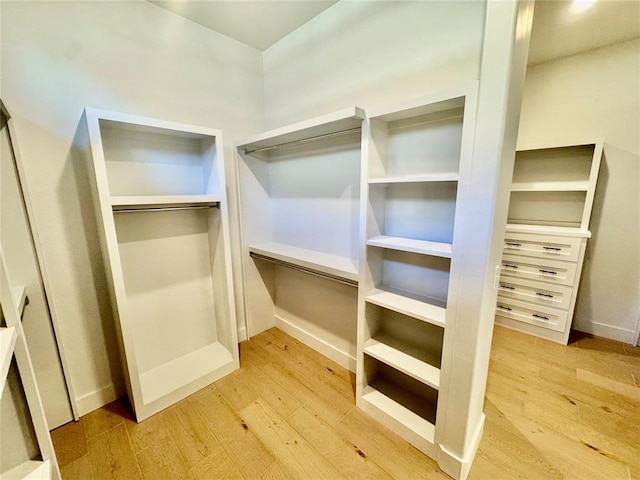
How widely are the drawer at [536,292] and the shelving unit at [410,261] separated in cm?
174

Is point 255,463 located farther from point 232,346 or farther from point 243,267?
point 243,267

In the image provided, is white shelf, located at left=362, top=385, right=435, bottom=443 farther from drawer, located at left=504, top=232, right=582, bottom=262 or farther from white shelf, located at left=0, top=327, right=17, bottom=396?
drawer, located at left=504, top=232, right=582, bottom=262

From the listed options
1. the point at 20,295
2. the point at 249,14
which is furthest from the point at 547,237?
the point at 20,295

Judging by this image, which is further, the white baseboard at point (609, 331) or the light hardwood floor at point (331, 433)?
the white baseboard at point (609, 331)

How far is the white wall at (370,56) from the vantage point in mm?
1299

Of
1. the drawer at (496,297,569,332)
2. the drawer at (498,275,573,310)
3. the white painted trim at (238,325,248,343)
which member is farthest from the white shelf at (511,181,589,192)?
the white painted trim at (238,325,248,343)

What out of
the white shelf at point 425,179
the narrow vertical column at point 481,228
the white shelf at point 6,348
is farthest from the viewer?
the white shelf at point 425,179

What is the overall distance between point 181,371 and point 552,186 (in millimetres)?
3670

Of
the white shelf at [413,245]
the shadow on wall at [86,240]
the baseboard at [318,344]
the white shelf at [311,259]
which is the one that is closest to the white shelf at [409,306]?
the white shelf at [311,259]

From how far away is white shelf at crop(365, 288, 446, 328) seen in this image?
1.34 metres

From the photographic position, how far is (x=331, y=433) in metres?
1.56

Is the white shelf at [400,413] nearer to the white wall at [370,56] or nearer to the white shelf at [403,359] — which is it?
the white shelf at [403,359]

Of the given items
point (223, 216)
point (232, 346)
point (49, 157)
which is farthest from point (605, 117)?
point (49, 157)

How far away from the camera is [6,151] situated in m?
1.34
